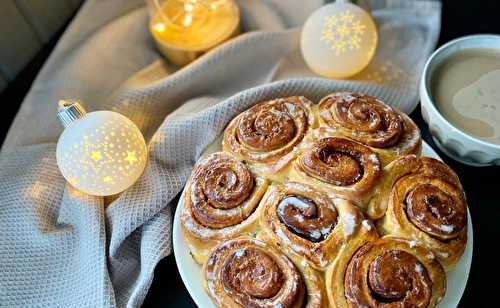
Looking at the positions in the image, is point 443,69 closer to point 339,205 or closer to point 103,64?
point 339,205

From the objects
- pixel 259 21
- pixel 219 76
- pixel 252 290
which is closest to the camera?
pixel 252 290

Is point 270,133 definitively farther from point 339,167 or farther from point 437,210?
point 437,210

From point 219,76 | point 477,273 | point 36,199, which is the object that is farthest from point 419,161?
point 36,199

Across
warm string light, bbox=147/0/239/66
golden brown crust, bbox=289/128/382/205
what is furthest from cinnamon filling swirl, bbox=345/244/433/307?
warm string light, bbox=147/0/239/66

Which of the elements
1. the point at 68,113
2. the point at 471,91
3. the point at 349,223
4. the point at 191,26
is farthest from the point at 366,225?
the point at 191,26

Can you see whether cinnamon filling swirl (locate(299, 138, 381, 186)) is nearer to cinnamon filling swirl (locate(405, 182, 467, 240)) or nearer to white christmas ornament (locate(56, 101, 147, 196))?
cinnamon filling swirl (locate(405, 182, 467, 240))

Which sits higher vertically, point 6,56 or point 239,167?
point 6,56
